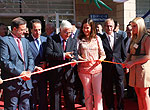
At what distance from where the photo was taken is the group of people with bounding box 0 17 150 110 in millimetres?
3811

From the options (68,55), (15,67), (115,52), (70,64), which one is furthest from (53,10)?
(15,67)

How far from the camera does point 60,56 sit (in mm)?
4363

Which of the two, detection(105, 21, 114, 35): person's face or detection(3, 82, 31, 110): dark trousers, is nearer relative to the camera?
detection(3, 82, 31, 110): dark trousers

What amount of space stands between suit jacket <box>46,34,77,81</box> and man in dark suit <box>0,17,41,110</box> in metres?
0.60

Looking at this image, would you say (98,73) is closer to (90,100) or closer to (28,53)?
(90,100)

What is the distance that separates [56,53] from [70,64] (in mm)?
409

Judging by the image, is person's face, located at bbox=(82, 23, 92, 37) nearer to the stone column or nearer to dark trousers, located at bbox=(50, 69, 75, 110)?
dark trousers, located at bbox=(50, 69, 75, 110)

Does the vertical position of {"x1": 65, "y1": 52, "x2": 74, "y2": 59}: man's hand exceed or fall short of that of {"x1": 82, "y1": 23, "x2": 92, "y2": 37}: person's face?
it falls short

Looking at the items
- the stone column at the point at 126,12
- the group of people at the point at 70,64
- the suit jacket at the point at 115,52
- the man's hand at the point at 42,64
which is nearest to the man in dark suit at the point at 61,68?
the group of people at the point at 70,64

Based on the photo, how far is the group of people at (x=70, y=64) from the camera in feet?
12.5

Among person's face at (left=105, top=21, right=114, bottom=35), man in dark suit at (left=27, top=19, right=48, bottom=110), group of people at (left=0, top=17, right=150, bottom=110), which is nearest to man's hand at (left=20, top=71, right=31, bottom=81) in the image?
group of people at (left=0, top=17, right=150, bottom=110)

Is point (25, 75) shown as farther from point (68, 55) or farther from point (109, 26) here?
point (109, 26)

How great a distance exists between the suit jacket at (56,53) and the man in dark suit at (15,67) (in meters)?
0.60

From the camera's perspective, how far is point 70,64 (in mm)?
4605
